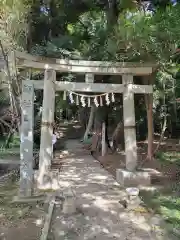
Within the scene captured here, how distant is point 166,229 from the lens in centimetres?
468

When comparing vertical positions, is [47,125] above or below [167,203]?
above

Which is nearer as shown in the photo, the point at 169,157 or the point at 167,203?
the point at 167,203

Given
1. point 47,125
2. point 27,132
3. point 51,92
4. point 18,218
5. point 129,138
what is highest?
point 51,92

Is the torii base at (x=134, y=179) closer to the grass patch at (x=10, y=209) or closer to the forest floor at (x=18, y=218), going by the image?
the forest floor at (x=18, y=218)

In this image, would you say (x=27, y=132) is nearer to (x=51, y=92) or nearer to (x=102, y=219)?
(x=51, y=92)

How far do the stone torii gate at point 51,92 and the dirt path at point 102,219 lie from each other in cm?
77

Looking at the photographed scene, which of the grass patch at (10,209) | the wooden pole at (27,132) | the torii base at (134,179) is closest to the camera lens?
the grass patch at (10,209)

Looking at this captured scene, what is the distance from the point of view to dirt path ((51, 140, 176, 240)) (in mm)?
4531

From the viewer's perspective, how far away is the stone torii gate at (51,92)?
7.10 m

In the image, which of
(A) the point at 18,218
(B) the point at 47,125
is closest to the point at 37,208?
(A) the point at 18,218

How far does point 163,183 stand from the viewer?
7531 mm

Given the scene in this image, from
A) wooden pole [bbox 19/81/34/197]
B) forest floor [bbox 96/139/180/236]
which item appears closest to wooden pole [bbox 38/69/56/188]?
wooden pole [bbox 19/81/34/197]

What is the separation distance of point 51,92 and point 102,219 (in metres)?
3.37

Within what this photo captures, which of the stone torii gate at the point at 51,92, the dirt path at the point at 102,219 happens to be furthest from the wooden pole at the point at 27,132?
the dirt path at the point at 102,219
